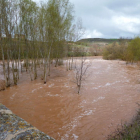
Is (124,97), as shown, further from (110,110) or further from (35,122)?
(35,122)

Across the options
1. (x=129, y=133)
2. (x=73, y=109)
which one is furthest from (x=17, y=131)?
(x=73, y=109)

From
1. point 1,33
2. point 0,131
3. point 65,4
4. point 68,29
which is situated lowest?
point 0,131

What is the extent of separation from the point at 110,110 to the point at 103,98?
1.45 m

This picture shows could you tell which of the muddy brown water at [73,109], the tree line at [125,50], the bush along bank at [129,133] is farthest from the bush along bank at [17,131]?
the tree line at [125,50]

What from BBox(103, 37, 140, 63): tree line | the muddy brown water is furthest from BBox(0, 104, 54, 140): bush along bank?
BBox(103, 37, 140, 63): tree line

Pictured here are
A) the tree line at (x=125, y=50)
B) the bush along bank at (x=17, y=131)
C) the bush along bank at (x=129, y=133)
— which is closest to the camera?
the bush along bank at (x=17, y=131)

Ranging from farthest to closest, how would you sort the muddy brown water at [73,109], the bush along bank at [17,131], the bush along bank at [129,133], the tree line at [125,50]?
1. the tree line at [125,50]
2. the muddy brown water at [73,109]
3. the bush along bank at [129,133]
4. the bush along bank at [17,131]

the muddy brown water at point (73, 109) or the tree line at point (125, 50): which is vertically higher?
the tree line at point (125, 50)

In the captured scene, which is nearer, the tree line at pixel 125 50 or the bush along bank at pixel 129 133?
the bush along bank at pixel 129 133

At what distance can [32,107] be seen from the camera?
237 inches

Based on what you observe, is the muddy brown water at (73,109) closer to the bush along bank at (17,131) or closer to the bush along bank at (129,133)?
the bush along bank at (129,133)

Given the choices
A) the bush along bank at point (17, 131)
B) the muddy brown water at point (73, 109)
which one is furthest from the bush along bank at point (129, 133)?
the bush along bank at point (17, 131)

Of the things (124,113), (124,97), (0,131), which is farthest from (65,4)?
(0,131)

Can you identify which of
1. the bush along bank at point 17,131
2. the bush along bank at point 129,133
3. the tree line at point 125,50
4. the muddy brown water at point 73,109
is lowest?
the muddy brown water at point 73,109
